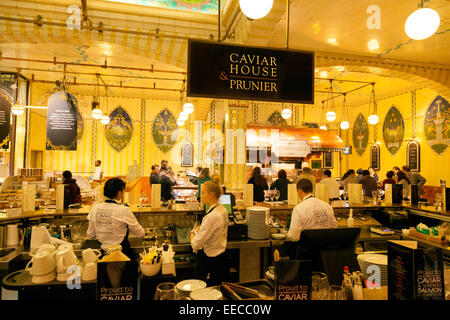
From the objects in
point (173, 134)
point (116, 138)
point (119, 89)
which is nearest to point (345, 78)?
point (173, 134)

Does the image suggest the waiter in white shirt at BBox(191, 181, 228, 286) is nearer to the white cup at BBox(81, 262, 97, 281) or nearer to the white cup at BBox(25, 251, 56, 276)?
the white cup at BBox(81, 262, 97, 281)

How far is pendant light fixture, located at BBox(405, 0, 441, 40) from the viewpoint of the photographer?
272cm

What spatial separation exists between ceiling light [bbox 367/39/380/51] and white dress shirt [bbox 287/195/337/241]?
189 inches

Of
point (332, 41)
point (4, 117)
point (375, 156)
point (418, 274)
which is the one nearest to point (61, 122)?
point (4, 117)

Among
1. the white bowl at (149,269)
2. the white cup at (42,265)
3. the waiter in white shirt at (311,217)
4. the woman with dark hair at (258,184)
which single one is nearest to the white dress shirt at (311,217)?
the waiter in white shirt at (311,217)

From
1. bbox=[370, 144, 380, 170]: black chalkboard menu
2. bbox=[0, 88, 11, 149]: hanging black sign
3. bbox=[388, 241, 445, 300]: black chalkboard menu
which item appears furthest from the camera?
bbox=[370, 144, 380, 170]: black chalkboard menu

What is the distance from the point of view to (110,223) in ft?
9.55

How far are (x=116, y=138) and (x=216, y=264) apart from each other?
11.3 metres

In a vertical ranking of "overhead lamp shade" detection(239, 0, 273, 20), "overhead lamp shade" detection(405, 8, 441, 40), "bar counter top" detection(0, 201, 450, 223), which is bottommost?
"bar counter top" detection(0, 201, 450, 223)

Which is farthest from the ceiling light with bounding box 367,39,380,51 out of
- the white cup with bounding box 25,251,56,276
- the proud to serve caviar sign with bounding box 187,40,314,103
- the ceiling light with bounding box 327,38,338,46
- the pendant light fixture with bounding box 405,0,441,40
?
the white cup with bounding box 25,251,56,276

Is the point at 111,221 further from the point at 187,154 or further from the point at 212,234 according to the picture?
the point at 187,154

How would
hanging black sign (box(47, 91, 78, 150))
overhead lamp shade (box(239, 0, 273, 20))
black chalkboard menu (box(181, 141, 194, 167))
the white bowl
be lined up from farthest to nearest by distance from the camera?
black chalkboard menu (box(181, 141, 194, 167))
hanging black sign (box(47, 91, 78, 150))
overhead lamp shade (box(239, 0, 273, 20))
the white bowl

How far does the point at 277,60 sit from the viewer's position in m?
3.07
